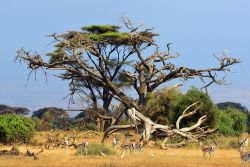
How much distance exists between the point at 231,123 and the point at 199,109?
8.50m

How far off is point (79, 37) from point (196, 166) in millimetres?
15270

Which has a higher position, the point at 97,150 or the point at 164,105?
the point at 164,105

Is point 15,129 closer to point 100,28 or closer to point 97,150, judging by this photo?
point 97,150

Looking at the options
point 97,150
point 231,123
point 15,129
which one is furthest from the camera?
point 231,123

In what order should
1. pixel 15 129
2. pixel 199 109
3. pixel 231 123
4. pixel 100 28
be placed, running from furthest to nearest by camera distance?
1. pixel 100 28
2. pixel 231 123
3. pixel 199 109
4. pixel 15 129

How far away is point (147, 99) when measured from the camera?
3553 centimetres

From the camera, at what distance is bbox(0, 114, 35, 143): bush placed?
34.0m

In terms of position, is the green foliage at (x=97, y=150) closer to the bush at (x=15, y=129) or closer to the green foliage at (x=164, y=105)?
the bush at (x=15, y=129)

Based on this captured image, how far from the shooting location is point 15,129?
1348 inches

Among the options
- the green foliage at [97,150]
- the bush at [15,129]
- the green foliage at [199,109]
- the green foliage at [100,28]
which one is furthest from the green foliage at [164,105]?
the green foliage at [100,28]

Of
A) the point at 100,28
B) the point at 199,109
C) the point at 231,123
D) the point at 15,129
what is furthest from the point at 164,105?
the point at 100,28

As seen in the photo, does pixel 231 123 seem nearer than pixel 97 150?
No

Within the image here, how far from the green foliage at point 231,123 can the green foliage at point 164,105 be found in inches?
203

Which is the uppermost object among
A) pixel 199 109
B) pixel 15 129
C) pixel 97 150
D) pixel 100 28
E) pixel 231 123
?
pixel 100 28
